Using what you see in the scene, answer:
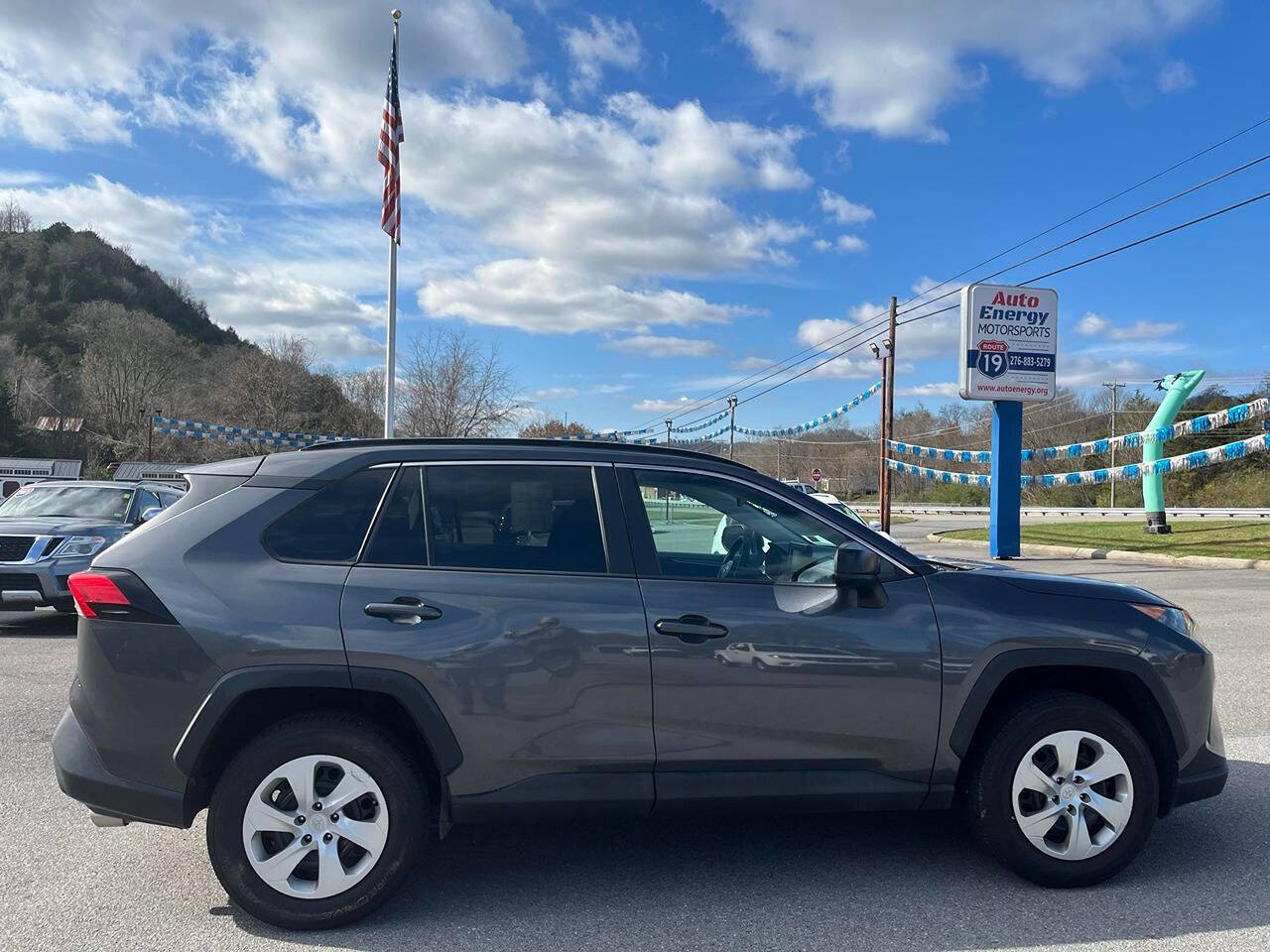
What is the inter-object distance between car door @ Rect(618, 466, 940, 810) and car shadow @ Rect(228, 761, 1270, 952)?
1.42 feet

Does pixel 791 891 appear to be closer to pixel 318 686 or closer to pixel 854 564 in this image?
pixel 854 564

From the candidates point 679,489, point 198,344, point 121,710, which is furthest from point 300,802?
point 198,344

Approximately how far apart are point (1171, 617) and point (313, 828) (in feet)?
11.6

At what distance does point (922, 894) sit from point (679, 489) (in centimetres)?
188

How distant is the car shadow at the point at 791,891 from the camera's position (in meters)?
3.29

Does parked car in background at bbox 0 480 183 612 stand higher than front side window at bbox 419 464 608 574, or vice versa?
front side window at bbox 419 464 608 574

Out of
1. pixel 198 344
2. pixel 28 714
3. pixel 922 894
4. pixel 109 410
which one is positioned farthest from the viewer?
pixel 198 344

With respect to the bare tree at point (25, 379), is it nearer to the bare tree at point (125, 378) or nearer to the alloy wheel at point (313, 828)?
the bare tree at point (125, 378)

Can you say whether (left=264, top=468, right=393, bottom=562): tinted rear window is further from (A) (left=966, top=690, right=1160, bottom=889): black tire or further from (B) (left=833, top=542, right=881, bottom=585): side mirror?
(A) (left=966, top=690, right=1160, bottom=889): black tire

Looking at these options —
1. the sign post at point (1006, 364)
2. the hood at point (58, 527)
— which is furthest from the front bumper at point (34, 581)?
the sign post at point (1006, 364)

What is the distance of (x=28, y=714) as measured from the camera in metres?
6.36

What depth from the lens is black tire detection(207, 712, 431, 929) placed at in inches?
130

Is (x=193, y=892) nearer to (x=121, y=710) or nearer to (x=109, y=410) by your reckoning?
(x=121, y=710)

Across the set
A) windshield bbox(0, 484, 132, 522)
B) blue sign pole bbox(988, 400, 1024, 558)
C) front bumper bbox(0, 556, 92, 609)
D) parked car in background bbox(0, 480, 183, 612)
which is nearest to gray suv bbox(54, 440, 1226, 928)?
parked car in background bbox(0, 480, 183, 612)
